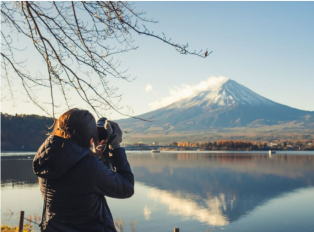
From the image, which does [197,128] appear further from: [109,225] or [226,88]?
[109,225]

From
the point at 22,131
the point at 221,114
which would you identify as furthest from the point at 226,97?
the point at 22,131

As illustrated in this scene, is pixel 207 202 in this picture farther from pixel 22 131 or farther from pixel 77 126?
pixel 22 131

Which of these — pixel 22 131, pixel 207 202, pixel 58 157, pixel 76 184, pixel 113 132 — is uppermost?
pixel 22 131

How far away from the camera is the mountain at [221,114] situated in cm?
15038

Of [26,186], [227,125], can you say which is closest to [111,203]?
[26,186]

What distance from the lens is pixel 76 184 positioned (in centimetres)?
150

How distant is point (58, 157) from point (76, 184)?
13cm

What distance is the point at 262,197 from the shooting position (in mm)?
20312

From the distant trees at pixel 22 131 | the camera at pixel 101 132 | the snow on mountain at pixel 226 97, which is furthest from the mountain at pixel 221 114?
the camera at pixel 101 132

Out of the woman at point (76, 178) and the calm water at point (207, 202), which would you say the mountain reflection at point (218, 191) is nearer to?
the calm water at point (207, 202)

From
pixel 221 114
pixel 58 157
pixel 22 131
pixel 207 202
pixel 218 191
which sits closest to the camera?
pixel 58 157

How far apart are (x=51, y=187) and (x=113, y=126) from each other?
37 cm

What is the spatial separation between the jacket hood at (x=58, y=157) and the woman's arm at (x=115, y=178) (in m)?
0.09

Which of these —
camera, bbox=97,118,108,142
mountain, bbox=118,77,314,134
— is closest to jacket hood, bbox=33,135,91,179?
camera, bbox=97,118,108,142
